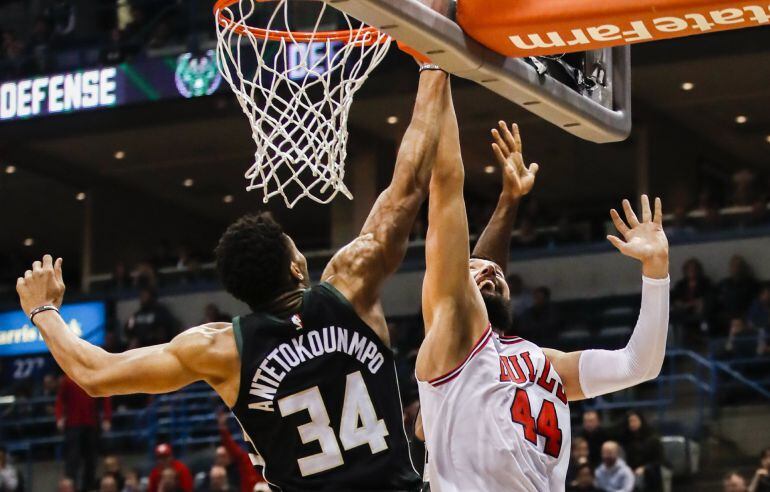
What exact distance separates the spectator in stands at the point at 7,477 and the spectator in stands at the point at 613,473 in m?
6.69

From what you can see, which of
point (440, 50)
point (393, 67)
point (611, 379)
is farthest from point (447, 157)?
point (393, 67)

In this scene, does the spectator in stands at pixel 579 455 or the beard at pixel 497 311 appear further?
the spectator in stands at pixel 579 455

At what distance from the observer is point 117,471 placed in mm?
14227

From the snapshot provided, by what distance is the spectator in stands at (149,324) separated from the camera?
59.5ft

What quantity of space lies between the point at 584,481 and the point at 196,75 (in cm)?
817

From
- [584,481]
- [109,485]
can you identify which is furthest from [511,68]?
[109,485]

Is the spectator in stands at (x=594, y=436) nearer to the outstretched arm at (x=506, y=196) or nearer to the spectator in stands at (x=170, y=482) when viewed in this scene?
the spectator in stands at (x=170, y=482)

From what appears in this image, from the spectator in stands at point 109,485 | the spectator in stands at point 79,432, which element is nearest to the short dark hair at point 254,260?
the spectator in stands at point 109,485

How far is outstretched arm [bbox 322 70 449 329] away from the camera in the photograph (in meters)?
4.16

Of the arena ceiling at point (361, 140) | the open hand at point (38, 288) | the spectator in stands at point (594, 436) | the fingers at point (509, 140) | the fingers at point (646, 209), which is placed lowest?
the spectator in stands at point (594, 436)

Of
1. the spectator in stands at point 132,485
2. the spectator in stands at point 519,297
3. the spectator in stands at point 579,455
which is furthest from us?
the spectator in stands at point 519,297

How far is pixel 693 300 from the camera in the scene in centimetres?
1586

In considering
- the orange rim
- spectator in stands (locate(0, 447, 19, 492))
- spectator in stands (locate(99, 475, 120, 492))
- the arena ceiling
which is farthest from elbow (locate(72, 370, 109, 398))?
the arena ceiling

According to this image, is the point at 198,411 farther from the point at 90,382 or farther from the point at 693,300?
the point at 90,382
